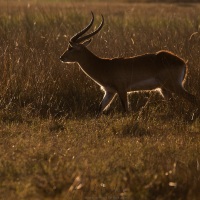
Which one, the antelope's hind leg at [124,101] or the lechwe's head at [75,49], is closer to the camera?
the antelope's hind leg at [124,101]

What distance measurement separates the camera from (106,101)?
8.66m

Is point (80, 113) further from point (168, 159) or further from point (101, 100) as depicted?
point (168, 159)

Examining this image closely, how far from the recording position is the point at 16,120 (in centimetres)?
777

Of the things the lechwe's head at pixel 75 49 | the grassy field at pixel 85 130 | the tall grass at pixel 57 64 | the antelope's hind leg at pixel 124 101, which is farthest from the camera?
the lechwe's head at pixel 75 49

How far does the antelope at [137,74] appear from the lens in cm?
852

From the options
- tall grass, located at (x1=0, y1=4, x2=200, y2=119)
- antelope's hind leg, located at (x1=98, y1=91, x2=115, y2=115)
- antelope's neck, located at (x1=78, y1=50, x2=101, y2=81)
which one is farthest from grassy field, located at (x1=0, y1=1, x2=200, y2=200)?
antelope's neck, located at (x1=78, y1=50, x2=101, y2=81)

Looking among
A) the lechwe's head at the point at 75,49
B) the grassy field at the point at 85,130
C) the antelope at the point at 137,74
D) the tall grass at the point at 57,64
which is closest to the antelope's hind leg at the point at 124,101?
the antelope at the point at 137,74

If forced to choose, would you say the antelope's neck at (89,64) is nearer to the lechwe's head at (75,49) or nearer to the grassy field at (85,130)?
the lechwe's head at (75,49)

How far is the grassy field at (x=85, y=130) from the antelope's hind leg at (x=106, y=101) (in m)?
0.13

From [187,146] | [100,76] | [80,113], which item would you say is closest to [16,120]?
[80,113]

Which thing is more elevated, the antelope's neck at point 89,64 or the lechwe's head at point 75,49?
the lechwe's head at point 75,49

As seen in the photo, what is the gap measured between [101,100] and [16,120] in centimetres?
167

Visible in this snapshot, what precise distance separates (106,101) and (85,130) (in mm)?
1440

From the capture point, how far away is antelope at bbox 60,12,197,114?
8.52 meters
